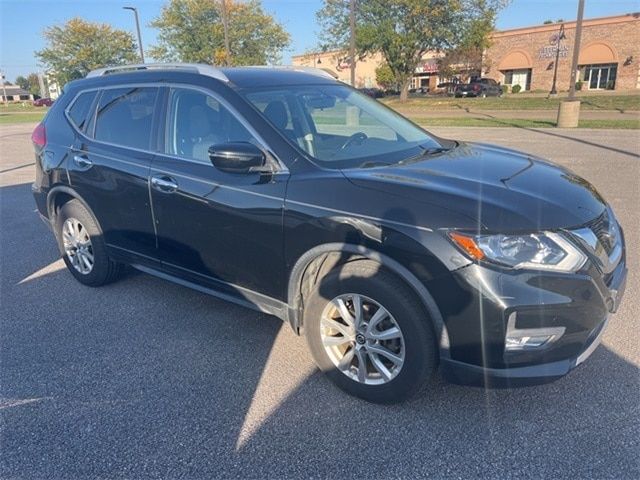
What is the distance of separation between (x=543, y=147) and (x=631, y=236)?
7.22 metres

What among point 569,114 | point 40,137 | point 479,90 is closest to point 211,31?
Answer: point 479,90

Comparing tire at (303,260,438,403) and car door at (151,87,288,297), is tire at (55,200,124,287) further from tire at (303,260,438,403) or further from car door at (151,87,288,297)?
tire at (303,260,438,403)

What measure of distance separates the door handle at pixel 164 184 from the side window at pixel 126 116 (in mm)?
352

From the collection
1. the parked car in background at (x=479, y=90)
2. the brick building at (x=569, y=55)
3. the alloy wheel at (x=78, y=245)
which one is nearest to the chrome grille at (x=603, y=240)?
the alloy wheel at (x=78, y=245)

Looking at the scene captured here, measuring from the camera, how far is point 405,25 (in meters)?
36.1

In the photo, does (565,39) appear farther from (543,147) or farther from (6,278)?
(6,278)

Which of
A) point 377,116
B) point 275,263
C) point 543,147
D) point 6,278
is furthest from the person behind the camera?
point 543,147

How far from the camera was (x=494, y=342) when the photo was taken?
2359mm

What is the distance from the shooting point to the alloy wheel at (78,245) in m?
4.50

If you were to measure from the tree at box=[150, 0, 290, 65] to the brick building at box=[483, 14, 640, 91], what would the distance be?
71.6 ft

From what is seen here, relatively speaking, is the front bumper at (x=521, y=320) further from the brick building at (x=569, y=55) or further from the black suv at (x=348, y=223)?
the brick building at (x=569, y=55)

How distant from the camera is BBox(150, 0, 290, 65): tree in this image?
4144 cm

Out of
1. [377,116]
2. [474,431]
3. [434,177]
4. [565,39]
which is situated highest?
[565,39]

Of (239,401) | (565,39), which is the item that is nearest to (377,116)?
(239,401)
